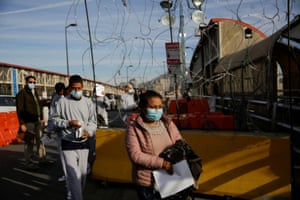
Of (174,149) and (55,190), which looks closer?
(174,149)

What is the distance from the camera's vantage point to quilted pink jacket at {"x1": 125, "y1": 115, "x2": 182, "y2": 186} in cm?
246

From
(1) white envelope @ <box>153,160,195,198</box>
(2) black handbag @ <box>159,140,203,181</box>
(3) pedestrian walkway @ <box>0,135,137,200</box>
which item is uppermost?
(2) black handbag @ <box>159,140,203,181</box>

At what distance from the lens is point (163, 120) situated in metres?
2.78

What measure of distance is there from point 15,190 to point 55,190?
28.7 inches

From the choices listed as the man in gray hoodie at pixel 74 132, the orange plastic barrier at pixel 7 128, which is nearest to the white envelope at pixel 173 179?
the man in gray hoodie at pixel 74 132

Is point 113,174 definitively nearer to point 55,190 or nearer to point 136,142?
point 55,190

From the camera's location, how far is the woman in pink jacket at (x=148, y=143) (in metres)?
2.48

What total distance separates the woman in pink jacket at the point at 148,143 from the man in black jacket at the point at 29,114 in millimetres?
4398

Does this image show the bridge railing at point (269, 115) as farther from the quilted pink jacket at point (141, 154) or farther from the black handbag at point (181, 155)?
the quilted pink jacket at point (141, 154)

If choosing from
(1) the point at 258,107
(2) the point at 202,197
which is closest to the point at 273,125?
(2) the point at 202,197

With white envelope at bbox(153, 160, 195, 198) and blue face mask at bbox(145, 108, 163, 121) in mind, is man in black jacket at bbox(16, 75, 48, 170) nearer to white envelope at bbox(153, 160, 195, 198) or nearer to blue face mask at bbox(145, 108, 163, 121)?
blue face mask at bbox(145, 108, 163, 121)

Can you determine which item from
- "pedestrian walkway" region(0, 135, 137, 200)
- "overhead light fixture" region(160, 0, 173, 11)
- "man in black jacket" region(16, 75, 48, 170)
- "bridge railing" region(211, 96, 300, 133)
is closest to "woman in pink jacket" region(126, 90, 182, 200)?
"pedestrian walkway" region(0, 135, 137, 200)

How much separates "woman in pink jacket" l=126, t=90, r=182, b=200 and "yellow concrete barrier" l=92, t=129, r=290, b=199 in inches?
71.4

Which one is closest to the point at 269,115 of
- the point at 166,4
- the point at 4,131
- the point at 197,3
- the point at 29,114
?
the point at 197,3
